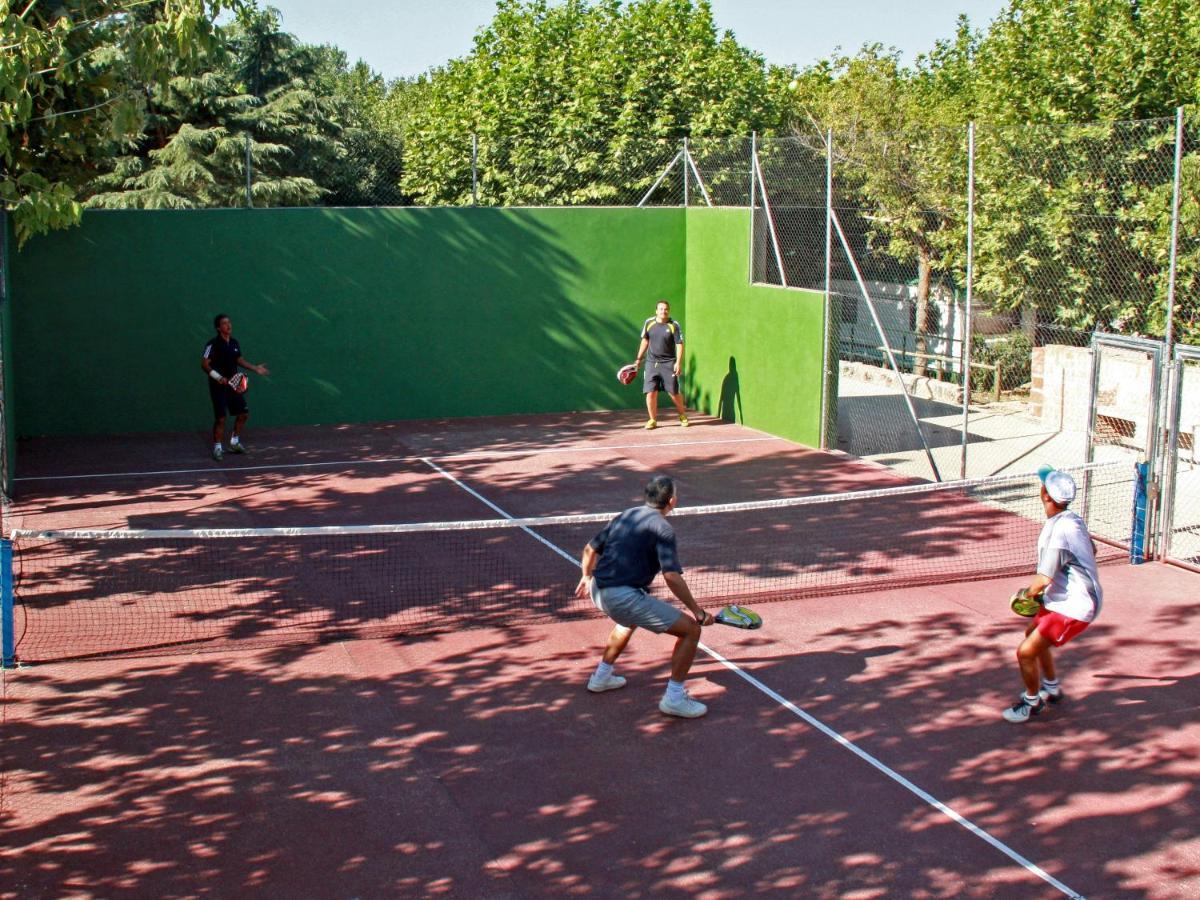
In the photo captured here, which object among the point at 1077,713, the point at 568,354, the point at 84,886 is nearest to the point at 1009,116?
the point at 568,354

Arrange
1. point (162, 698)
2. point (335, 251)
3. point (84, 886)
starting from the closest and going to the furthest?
point (84, 886), point (162, 698), point (335, 251)

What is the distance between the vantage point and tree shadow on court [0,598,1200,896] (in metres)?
6.29

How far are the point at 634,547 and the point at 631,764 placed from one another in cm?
130

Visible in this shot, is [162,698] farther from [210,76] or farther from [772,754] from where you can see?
[210,76]

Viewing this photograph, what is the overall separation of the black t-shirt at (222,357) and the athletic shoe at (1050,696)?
1084cm

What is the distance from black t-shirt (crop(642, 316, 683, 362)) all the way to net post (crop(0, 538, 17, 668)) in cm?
1078

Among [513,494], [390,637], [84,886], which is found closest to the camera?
[84,886]

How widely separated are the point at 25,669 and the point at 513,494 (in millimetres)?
6370

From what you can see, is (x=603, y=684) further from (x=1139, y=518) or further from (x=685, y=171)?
(x=685, y=171)

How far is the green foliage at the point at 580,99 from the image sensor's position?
1094 inches

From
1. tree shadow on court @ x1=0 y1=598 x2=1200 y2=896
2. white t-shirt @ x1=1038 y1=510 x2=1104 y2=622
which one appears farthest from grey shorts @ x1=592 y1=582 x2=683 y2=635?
white t-shirt @ x1=1038 y1=510 x2=1104 y2=622

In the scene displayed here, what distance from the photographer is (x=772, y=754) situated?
764 centimetres

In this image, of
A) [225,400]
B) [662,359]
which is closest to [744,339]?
[662,359]

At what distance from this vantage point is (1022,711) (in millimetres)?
8086
